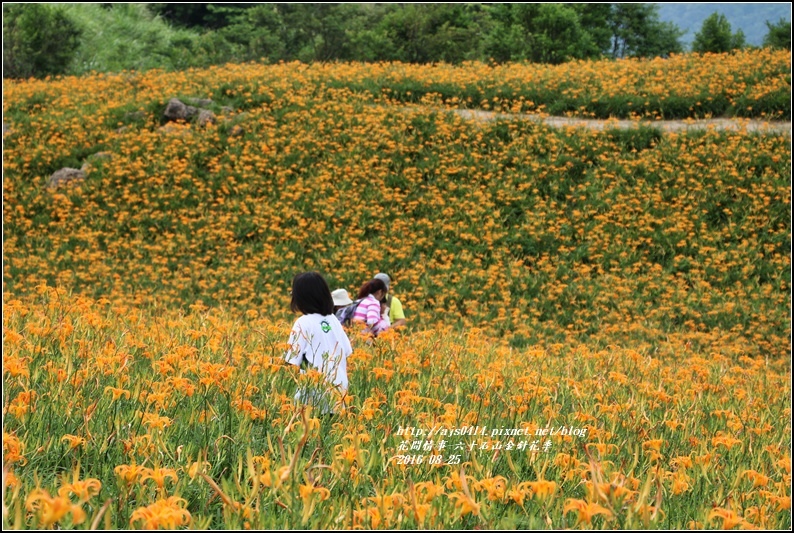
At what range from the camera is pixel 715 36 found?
25.8 metres

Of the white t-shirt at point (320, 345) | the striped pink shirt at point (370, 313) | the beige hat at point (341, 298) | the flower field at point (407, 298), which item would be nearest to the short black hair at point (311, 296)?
the white t-shirt at point (320, 345)

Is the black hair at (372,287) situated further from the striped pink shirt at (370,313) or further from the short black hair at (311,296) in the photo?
the short black hair at (311,296)

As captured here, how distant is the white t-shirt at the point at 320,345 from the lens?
332 cm

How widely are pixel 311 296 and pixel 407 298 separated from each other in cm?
708

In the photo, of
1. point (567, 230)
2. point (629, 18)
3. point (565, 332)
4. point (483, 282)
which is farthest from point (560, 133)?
point (629, 18)

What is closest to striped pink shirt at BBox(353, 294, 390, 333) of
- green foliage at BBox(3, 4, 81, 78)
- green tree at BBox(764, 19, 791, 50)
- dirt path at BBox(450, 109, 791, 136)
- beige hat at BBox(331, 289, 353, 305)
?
beige hat at BBox(331, 289, 353, 305)

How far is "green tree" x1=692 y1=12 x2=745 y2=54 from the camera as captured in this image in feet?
84.3

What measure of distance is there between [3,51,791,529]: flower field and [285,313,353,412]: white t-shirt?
0.16 meters

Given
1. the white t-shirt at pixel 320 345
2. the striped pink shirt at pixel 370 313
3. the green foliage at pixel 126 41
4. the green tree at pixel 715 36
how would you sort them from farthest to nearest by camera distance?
the green foliage at pixel 126 41 < the green tree at pixel 715 36 < the striped pink shirt at pixel 370 313 < the white t-shirt at pixel 320 345

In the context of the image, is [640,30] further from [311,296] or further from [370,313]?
[311,296]

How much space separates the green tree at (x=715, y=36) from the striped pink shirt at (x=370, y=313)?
77.4 ft

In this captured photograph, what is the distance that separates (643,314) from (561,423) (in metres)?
7.89

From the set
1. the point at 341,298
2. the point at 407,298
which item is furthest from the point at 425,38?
the point at 341,298

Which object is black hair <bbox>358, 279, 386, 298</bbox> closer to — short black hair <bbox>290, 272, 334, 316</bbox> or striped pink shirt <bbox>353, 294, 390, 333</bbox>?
striped pink shirt <bbox>353, 294, 390, 333</bbox>
